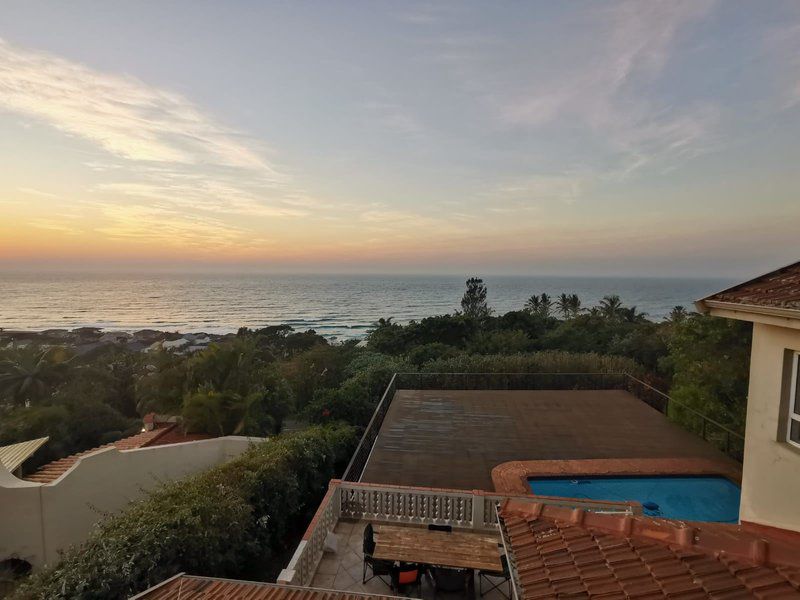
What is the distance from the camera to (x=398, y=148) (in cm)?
1734

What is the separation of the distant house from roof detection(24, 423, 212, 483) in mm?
12168

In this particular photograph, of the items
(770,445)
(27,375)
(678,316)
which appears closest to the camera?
(770,445)

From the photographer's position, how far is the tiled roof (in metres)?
3.07

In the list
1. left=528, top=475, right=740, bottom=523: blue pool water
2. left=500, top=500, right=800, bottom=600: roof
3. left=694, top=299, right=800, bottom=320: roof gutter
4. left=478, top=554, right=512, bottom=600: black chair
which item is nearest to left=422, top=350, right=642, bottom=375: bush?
left=528, top=475, right=740, bottom=523: blue pool water

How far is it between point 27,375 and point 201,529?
22.5 meters

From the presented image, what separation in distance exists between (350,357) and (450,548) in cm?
1958

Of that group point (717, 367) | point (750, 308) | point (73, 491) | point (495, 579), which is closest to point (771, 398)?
point (750, 308)

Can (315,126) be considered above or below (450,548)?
above

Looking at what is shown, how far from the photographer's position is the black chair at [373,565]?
540cm

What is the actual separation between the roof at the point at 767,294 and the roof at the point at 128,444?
40.4 ft

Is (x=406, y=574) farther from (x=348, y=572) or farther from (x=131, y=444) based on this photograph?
(x=131, y=444)

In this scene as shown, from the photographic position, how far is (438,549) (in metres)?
5.42

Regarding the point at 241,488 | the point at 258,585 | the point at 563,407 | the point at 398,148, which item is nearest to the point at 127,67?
the point at 398,148

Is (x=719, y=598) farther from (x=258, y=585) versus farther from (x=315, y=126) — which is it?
(x=315, y=126)
